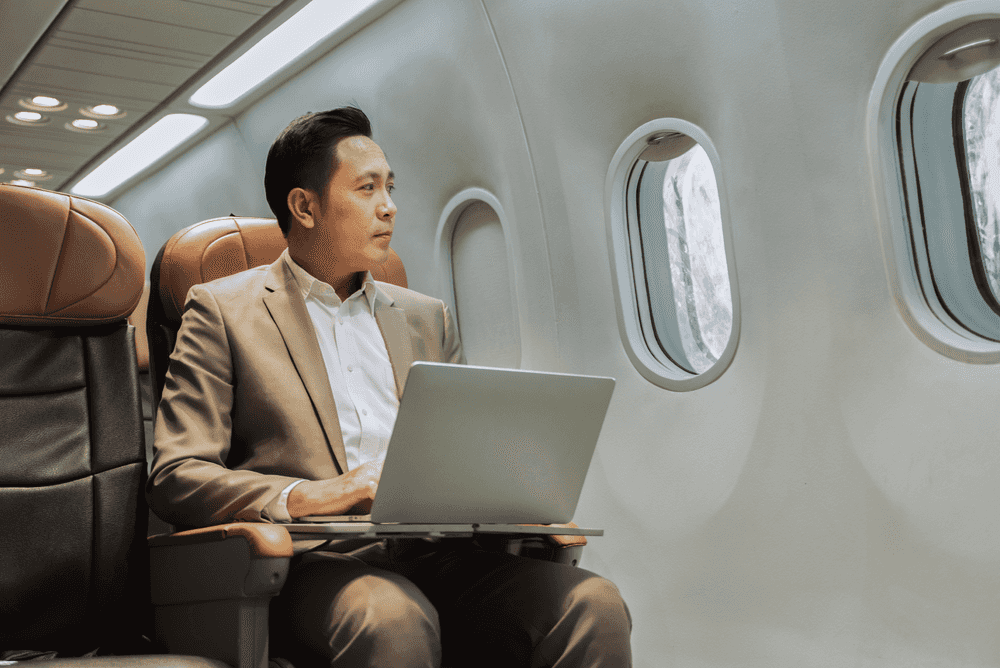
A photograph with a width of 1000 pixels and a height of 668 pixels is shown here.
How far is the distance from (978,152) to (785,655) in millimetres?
1853

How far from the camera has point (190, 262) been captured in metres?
2.37

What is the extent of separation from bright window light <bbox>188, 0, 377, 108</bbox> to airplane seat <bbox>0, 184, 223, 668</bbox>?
2850 millimetres

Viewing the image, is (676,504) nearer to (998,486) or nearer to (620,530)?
(620,530)

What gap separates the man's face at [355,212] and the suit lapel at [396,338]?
127mm

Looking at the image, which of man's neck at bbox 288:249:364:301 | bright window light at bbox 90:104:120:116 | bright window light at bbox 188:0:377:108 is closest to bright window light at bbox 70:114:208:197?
bright window light at bbox 90:104:120:116

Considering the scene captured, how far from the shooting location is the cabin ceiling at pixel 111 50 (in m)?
4.34

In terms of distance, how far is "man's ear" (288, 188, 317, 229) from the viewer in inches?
88.2

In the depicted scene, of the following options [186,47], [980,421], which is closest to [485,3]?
[186,47]

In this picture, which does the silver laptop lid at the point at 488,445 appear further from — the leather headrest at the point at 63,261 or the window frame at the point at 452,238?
the window frame at the point at 452,238

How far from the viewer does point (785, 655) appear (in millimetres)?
3301

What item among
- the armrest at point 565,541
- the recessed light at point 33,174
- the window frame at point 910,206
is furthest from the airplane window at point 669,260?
the recessed light at point 33,174

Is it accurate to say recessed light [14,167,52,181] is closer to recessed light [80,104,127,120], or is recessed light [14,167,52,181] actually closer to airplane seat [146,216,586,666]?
recessed light [80,104,127,120]

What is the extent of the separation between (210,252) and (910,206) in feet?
7.24

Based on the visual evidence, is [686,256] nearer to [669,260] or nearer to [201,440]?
[669,260]
